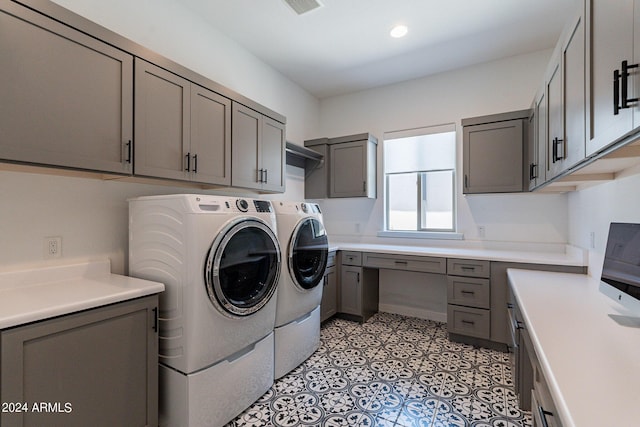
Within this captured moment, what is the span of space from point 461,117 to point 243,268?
9.76 ft

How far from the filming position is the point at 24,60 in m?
1.32

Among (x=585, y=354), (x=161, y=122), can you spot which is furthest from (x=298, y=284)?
(x=585, y=354)

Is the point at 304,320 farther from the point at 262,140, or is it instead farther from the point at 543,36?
the point at 543,36

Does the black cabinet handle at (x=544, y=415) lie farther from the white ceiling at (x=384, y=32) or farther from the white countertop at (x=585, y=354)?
the white ceiling at (x=384, y=32)

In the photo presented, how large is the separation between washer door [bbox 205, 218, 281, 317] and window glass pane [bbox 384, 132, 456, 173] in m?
2.31

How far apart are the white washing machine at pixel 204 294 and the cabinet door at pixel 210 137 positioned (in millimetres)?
460

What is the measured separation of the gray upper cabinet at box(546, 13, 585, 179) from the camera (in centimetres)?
132

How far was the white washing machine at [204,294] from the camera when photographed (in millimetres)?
1639

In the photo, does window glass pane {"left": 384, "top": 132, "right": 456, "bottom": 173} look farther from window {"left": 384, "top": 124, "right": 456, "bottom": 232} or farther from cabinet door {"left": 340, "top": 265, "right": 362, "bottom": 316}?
cabinet door {"left": 340, "top": 265, "right": 362, "bottom": 316}

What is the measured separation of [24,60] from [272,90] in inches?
94.7

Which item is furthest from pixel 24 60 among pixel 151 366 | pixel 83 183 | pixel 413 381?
pixel 413 381

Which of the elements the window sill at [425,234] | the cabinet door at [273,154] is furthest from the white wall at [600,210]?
the cabinet door at [273,154]

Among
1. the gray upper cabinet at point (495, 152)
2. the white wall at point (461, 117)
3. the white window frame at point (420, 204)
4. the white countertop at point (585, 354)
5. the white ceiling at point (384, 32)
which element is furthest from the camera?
the white window frame at point (420, 204)

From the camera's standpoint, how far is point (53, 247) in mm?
1730
